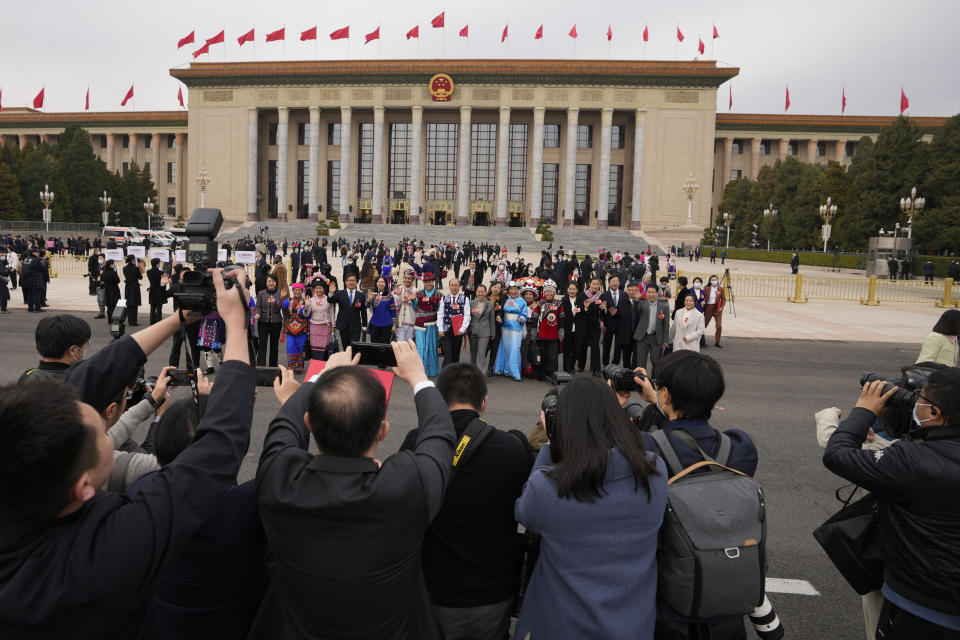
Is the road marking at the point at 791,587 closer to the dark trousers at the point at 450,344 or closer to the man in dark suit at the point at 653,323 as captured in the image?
the man in dark suit at the point at 653,323

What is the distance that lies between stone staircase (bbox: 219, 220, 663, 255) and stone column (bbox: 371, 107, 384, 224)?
588 centimetres

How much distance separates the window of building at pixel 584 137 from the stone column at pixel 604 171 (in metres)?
2.49

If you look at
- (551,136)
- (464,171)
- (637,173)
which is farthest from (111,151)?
(637,173)

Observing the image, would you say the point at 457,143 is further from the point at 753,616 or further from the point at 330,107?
the point at 753,616

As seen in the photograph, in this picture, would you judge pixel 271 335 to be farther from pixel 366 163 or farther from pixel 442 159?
pixel 366 163

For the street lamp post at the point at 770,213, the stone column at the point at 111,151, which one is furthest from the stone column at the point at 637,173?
the stone column at the point at 111,151

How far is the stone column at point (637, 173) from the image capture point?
68188 millimetres

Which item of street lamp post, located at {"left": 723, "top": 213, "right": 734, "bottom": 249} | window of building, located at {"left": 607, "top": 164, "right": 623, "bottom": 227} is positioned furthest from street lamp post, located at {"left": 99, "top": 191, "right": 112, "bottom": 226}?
street lamp post, located at {"left": 723, "top": 213, "right": 734, "bottom": 249}

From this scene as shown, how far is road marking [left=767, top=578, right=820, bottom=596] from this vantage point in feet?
14.4

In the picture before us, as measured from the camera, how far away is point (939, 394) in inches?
104

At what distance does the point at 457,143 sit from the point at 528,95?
1050 centimetres

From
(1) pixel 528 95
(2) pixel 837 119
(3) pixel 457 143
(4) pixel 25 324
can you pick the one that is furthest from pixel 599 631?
(2) pixel 837 119

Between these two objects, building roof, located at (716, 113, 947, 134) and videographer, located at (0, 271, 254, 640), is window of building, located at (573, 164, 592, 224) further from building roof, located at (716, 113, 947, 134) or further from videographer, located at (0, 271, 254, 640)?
videographer, located at (0, 271, 254, 640)

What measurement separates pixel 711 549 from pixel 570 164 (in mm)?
70394
